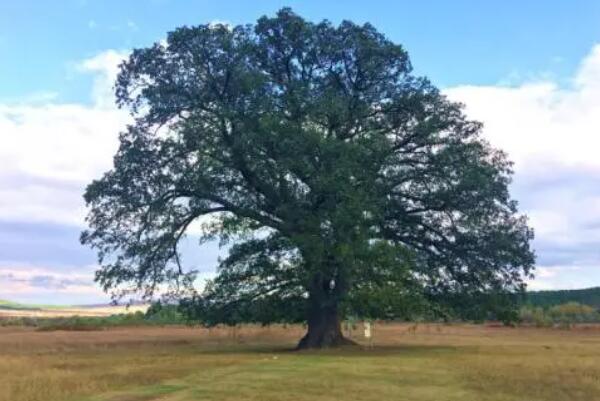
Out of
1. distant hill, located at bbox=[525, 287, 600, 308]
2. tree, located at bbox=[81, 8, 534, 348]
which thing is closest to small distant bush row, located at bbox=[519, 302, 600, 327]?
distant hill, located at bbox=[525, 287, 600, 308]

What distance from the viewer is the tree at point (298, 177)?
35.6 meters

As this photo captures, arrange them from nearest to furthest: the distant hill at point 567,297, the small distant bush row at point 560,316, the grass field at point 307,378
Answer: the grass field at point 307,378
the small distant bush row at point 560,316
the distant hill at point 567,297

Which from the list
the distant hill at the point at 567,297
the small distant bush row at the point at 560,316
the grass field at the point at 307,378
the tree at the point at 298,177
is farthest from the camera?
the distant hill at the point at 567,297

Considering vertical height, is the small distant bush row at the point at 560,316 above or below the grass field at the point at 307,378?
above

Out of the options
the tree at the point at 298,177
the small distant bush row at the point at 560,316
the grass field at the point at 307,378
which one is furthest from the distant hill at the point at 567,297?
the grass field at the point at 307,378

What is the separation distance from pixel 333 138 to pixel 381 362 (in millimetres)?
11267

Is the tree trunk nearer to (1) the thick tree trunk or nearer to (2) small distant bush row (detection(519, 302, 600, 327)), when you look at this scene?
(1) the thick tree trunk

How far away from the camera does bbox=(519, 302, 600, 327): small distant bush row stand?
86775 millimetres

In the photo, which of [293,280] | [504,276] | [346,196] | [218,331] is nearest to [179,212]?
[293,280]

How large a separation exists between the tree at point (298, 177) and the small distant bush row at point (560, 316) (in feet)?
159

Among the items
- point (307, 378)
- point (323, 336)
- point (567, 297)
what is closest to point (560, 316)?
point (567, 297)

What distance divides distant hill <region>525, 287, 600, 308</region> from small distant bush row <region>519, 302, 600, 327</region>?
28.4 m

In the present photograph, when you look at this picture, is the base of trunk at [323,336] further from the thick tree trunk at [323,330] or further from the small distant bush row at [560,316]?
the small distant bush row at [560,316]

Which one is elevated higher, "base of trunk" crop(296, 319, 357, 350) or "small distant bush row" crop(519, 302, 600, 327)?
"small distant bush row" crop(519, 302, 600, 327)
